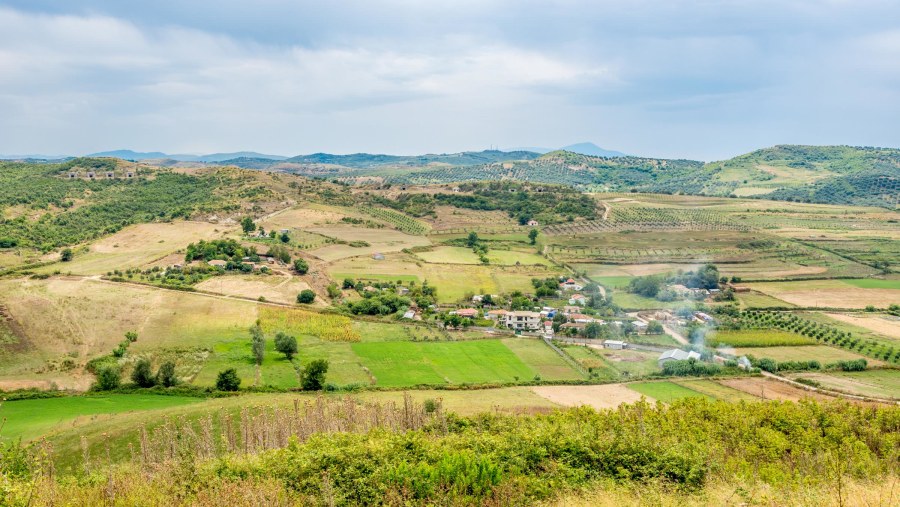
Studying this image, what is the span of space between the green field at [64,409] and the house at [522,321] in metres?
29.1

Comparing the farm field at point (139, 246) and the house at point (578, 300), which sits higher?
the farm field at point (139, 246)

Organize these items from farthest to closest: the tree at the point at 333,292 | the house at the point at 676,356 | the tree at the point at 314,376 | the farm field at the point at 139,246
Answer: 1. the farm field at the point at 139,246
2. the tree at the point at 333,292
3. the house at the point at 676,356
4. the tree at the point at 314,376

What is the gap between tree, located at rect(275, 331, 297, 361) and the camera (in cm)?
4434

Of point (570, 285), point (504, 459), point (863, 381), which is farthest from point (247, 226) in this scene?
point (863, 381)

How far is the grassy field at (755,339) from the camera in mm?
46906

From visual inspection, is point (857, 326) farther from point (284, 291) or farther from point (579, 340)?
point (284, 291)

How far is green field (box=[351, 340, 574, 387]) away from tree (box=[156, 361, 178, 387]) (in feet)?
44.2

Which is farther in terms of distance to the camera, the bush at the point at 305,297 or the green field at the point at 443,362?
the bush at the point at 305,297

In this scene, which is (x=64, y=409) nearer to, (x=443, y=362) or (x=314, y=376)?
(x=314, y=376)

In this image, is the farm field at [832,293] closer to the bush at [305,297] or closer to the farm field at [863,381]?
the farm field at [863,381]

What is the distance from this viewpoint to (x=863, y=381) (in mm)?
38594

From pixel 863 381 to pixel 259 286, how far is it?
54.5m

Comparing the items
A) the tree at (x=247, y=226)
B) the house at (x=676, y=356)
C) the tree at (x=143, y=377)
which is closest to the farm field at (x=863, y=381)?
the house at (x=676, y=356)

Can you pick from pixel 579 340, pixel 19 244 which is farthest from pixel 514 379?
pixel 19 244
